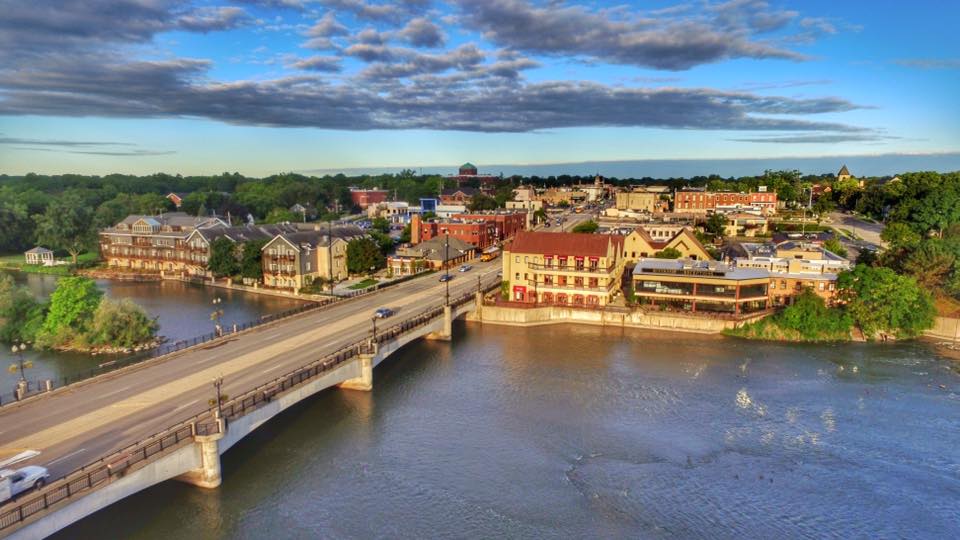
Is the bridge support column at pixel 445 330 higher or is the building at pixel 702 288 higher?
the building at pixel 702 288

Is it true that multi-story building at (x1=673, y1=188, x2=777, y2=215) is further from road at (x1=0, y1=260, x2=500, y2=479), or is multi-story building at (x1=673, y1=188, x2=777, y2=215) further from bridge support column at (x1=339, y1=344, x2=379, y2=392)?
road at (x1=0, y1=260, x2=500, y2=479)

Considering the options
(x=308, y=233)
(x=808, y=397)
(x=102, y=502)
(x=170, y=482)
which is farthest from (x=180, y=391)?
(x=308, y=233)

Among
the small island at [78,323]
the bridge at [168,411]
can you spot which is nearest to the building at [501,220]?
the bridge at [168,411]

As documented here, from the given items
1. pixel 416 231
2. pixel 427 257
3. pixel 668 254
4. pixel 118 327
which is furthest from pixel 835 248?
pixel 118 327

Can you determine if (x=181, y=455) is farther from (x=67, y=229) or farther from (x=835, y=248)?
(x=67, y=229)

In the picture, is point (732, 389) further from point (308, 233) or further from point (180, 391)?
point (308, 233)

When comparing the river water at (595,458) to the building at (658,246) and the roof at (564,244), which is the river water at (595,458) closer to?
the roof at (564,244)
